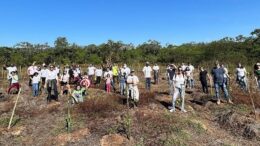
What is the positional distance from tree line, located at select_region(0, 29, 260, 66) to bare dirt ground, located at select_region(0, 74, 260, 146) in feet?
123

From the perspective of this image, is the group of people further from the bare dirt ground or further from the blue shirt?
the bare dirt ground

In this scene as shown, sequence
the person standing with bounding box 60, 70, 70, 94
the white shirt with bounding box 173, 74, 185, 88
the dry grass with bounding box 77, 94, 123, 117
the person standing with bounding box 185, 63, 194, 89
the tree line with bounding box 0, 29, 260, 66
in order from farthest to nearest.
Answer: the tree line with bounding box 0, 29, 260, 66
the person standing with bounding box 185, 63, 194, 89
the person standing with bounding box 60, 70, 70, 94
the dry grass with bounding box 77, 94, 123, 117
the white shirt with bounding box 173, 74, 185, 88

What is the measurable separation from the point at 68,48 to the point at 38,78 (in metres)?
59.8

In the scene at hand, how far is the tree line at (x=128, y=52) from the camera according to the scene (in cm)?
6369

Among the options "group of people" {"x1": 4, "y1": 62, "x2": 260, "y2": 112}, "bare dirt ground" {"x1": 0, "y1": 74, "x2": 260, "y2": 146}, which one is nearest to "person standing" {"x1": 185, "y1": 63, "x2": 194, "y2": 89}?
"group of people" {"x1": 4, "y1": 62, "x2": 260, "y2": 112}

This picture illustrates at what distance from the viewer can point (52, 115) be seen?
16.4 metres

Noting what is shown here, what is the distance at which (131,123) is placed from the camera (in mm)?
14359

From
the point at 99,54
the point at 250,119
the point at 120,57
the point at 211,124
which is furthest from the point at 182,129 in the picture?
the point at 99,54

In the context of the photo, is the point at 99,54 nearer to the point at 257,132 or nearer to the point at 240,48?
the point at 240,48

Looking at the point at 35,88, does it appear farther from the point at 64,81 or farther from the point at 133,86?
the point at 133,86

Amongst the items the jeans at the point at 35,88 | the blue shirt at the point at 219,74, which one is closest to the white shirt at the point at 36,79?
the jeans at the point at 35,88

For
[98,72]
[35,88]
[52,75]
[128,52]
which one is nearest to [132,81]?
[52,75]

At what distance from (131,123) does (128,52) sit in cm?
6042

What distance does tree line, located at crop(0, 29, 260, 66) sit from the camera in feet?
209
